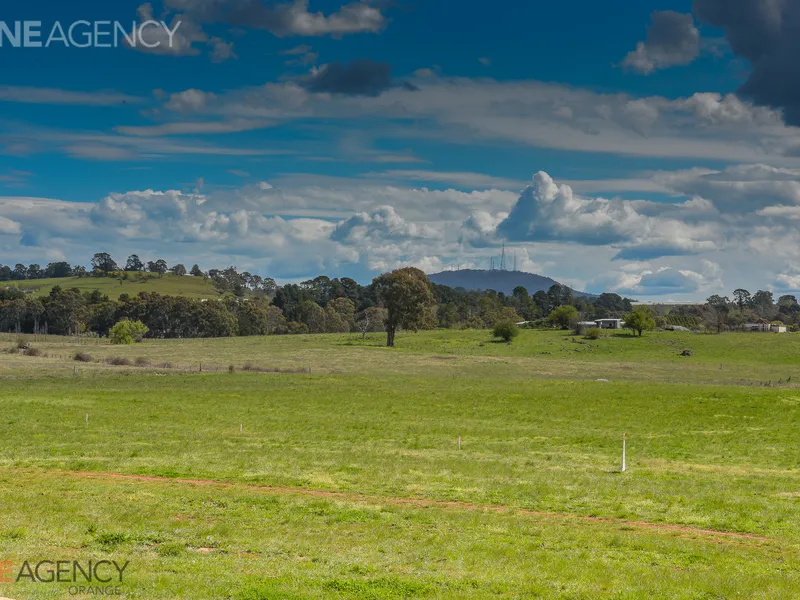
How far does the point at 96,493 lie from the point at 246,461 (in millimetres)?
8160

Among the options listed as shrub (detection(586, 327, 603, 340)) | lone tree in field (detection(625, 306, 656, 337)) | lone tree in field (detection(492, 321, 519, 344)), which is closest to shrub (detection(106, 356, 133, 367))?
lone tree in field (detection(492, 321, 519, 344))

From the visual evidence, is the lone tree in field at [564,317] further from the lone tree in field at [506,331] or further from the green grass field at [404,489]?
the green grass field at [404,489]

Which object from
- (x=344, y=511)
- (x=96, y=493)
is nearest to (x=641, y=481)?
(x=344, y=511)

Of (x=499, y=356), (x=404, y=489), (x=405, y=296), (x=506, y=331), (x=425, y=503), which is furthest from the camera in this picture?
(x=506, y=331)

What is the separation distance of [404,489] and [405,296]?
103 metres

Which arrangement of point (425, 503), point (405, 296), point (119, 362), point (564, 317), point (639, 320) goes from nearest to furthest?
point (425, 503)
point (119, 362)
point (405, 296)
point (639, 320)
point (564, 317)

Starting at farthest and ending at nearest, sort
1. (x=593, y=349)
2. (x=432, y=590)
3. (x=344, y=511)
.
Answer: (x=593, y=349) → (x=344, y=511) → (x=432, y=590)

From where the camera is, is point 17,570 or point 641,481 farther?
point 641,481

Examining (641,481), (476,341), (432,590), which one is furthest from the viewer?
(476,341)

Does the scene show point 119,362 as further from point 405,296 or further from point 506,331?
point 506,331

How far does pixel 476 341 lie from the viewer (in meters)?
143

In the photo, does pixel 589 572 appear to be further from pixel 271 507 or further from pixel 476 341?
pixel 476 341

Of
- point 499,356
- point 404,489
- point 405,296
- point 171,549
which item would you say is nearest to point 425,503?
point 404,489

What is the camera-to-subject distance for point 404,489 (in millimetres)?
22906
